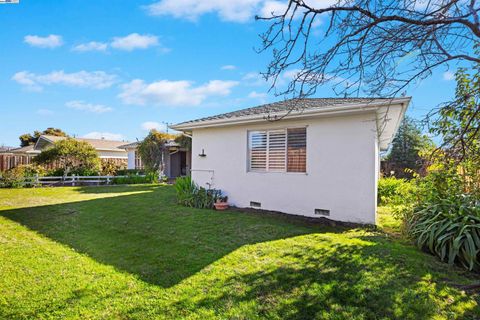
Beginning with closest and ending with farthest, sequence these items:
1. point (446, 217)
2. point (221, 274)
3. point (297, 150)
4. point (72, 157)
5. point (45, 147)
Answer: point (221, 274) → point (446, 217) → point (297, 150) → point (72, 157) → point (45, 147)

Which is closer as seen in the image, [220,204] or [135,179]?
[220,204]

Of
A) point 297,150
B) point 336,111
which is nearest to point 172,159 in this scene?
point 297,150

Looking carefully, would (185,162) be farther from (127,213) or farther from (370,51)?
(370,51)

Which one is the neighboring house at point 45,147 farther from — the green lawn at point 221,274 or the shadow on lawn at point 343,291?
the shadow on lawn at point 343,291

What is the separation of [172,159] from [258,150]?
1826 centimetres

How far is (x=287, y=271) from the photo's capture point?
4.18 meters

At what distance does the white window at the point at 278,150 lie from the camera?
8422 millimetres

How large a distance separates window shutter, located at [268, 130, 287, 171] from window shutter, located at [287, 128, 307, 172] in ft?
0.58

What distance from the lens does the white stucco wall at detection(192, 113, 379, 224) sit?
7.21 m

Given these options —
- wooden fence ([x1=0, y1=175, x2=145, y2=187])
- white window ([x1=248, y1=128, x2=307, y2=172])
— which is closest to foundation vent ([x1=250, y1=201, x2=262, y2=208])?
white window ([x1=248, y1=128, x2=307, y2=172])

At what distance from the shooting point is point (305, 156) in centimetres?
830

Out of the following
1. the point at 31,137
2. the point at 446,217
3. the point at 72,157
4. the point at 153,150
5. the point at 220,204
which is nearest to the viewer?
the point at 446,217

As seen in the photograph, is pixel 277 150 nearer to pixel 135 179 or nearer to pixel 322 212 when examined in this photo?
pixel 322 212

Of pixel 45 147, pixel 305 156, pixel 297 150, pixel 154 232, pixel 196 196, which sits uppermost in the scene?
pixel 45 147
